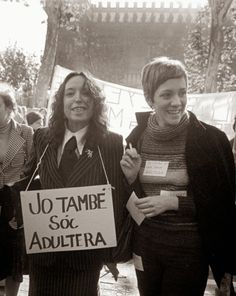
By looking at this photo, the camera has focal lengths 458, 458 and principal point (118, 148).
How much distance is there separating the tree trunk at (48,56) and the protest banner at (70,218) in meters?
8.96

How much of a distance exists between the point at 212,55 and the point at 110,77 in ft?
40.4

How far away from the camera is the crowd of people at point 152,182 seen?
237 centimetres

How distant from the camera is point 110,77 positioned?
22281mm

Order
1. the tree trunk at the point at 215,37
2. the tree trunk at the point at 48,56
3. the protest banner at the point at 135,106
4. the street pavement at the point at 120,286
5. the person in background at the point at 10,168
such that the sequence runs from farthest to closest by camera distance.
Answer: the tree trunk at the point at 48,56, the tree trunk at the point at 215,37, the protest banner at the point at 135,106, the street pavement at the point at 120,286, the person in background at the point at 10,168

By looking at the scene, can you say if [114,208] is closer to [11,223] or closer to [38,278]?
[38,278]

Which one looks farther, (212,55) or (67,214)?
(212,55)

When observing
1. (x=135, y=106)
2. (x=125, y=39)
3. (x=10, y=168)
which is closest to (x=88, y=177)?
(x=10, y=168)

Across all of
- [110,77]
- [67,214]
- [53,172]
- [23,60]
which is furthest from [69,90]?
[23,60]

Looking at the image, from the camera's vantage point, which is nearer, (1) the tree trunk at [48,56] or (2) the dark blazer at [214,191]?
(2) the dark blazer at [214,191]

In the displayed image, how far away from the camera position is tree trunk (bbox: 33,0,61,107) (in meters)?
11.3

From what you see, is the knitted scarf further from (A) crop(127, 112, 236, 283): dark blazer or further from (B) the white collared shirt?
(B) the white collared shirt

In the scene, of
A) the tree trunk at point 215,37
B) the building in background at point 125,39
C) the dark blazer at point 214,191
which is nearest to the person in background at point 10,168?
the dark blazer at point 214,191

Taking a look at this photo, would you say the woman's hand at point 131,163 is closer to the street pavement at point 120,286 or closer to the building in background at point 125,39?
the street pavement at point 120,286

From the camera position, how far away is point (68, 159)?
2545 mm
